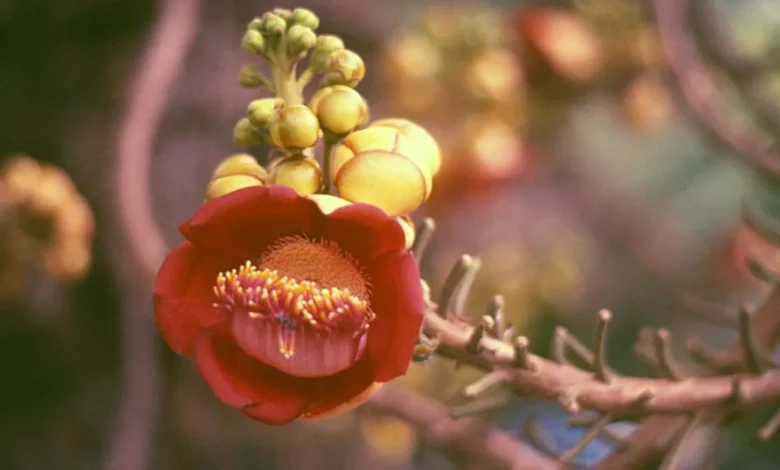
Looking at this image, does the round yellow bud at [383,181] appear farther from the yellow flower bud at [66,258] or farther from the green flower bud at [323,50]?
the yellow flower bud at [66,258]

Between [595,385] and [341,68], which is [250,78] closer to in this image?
[341,68]


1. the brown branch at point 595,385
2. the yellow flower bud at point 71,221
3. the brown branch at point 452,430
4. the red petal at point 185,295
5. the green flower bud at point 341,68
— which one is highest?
the green flower bud at point 341,68

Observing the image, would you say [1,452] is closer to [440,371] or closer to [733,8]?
[440,371]

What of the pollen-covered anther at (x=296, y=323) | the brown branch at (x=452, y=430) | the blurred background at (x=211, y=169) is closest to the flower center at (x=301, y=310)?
the pollen-covered anther at (x=296, y=323)

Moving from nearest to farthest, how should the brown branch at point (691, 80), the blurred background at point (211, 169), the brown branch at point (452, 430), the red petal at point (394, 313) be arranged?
the red petal at point (394, 313)
the brown branch at point (452, 430)
the brown branch at point (691, 80)
the blurred background at point (211, 169)

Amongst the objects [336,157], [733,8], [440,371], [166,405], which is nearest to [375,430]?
[440,371]

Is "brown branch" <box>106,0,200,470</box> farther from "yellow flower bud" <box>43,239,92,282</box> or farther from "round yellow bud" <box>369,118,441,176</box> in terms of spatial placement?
"round yellow bud" <box>369,118,441,176</box>

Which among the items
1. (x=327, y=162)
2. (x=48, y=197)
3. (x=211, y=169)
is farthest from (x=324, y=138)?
(x=211, y=169)
